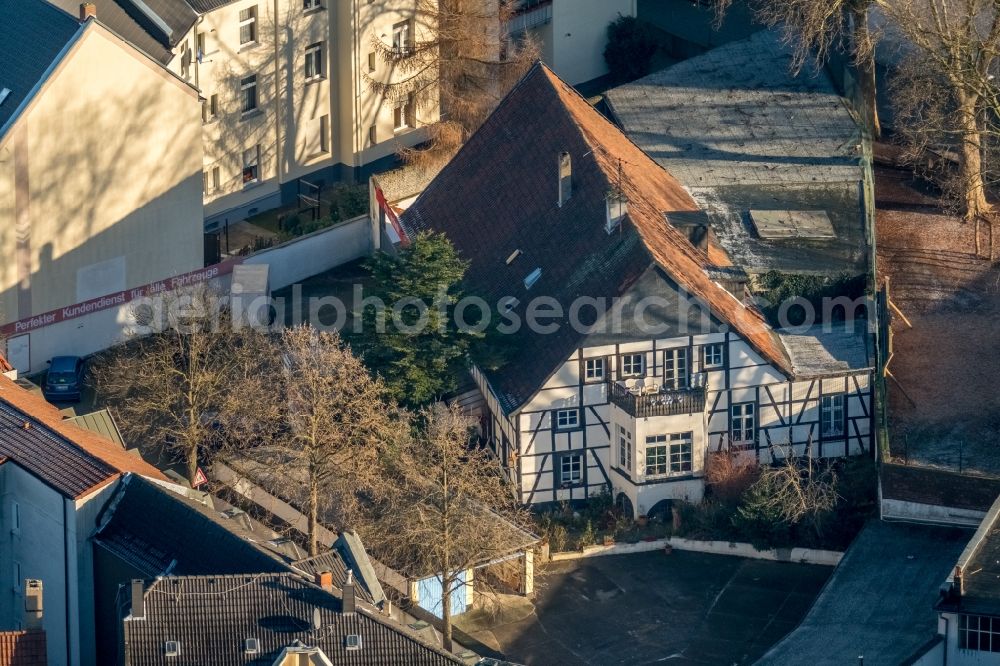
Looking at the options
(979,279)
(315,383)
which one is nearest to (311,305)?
(315,383)

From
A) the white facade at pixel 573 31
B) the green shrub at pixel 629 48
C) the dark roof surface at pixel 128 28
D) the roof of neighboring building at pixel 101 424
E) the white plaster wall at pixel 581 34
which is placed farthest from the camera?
the green shrub at pixel 629 48

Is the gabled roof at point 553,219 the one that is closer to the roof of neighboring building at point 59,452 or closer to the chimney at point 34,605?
the roof of neighboring building at point 59,452

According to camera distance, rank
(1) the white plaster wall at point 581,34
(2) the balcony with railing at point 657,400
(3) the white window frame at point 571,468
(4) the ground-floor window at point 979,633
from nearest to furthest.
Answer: (4) the ground-floor window at point 979,633 < (2) the balcony with railing at point 657,400 < (3) the white window frame at point 571,468 < (1) the white plaster wall at point 581,34

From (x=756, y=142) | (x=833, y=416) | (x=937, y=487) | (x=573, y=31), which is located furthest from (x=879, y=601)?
(x=573, y=31)

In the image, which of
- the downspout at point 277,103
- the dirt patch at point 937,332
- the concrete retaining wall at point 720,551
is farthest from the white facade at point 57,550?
the downspout at point 277,103

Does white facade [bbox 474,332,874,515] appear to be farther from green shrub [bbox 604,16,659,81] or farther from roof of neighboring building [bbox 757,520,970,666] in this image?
green shrub [bbox 604,16,659,81]

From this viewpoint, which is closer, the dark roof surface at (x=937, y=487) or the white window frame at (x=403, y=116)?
the dark roof surface at (x=937, y=487)

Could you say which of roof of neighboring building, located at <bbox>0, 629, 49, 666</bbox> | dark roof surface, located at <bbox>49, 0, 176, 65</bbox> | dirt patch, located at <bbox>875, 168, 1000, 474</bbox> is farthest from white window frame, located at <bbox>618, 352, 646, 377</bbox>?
roof of neighboring building, located at <bbox>0, 629, 49, 666</bbox>

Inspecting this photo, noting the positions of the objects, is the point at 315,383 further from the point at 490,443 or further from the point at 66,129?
the point at 66,129
